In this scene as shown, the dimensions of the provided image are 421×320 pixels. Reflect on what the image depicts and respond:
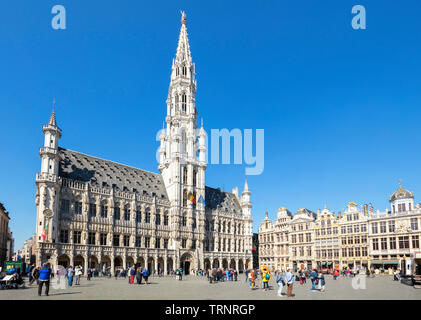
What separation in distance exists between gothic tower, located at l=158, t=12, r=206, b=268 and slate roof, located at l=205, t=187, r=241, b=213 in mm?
6672

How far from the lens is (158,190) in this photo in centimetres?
7225

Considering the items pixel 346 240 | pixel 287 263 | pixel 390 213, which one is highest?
pixel 390 213

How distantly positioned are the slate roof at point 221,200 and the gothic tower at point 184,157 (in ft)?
21.9

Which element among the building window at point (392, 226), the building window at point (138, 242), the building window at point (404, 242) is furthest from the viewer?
the building window at point (392, 226)

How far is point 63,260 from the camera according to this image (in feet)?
174

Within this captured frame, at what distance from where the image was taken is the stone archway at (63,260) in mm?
52625

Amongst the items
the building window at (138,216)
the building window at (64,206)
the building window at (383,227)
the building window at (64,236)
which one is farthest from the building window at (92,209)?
the building window at (383,227)

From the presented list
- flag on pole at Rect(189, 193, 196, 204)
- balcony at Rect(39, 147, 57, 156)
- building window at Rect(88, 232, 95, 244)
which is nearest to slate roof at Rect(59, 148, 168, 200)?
balcony at Rect(39, 147, 57, 156)

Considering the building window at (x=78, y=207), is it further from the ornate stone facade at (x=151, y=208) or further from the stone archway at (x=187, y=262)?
the stone archway at (x=187, y=262)

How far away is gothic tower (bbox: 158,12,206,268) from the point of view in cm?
7056

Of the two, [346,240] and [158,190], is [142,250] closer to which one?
[158,190]

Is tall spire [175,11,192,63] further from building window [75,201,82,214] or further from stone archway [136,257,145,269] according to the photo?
stone archway [136,257,145,269]
